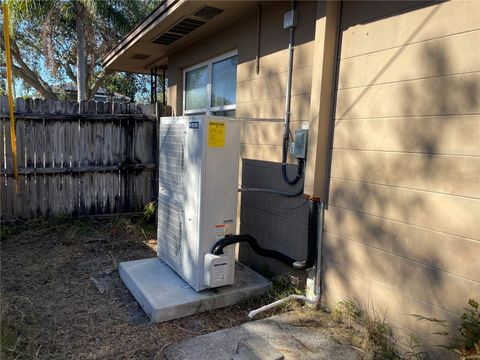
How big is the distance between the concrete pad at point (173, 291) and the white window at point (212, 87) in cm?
212

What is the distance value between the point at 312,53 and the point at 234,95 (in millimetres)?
1540

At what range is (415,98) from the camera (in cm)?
227

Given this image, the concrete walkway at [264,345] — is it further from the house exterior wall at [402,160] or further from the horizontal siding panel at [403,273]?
the horizontal siding panel at [403,273]

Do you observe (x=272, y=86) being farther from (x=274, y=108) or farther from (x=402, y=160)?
(x=402, y=160)

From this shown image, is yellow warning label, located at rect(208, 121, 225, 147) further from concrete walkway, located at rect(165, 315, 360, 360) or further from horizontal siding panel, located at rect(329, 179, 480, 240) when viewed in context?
concrete walkway, located at rect(165, 315, 360, 360)

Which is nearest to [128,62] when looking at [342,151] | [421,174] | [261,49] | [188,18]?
[188,18]

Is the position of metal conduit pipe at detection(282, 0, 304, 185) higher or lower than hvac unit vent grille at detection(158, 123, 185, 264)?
higher

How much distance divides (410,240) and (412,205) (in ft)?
0.76

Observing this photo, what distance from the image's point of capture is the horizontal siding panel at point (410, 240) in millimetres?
2004

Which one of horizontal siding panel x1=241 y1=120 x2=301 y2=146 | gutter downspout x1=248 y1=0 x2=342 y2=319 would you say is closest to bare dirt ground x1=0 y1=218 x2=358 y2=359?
gutter downspout x1=248 y1=0 x2=342 y2=319

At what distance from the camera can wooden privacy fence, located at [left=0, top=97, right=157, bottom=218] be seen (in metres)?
5.06

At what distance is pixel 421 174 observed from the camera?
223 cm

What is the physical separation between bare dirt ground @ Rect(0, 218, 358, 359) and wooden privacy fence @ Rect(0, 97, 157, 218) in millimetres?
498

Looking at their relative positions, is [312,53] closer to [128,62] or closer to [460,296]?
[460,296]
